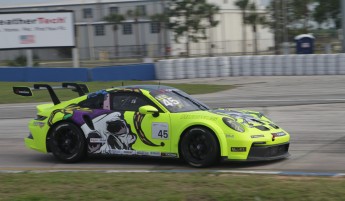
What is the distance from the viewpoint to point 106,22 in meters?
69.0

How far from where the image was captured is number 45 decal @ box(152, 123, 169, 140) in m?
8.41

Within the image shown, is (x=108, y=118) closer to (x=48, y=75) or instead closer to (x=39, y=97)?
(x=39, y=97)

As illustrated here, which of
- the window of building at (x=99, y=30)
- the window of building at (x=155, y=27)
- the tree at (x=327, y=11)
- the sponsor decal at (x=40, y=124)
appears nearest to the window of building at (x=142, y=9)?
the window of building at (x=155, y=27)

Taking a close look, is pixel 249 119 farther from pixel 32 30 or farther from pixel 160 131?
pixel 32 30

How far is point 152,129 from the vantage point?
27.9 feet

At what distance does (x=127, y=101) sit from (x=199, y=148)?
1417 mm

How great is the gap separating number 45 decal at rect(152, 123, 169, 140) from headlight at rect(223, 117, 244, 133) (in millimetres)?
870

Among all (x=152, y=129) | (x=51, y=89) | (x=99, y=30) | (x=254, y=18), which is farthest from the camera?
(x=99, y=30)

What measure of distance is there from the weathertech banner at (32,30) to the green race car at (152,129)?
90.2ft

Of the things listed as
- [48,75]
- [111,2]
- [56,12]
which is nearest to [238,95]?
[48,75]

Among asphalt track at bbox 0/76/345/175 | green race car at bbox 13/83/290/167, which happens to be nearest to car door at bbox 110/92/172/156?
green race car at bbox 13/83/290/167

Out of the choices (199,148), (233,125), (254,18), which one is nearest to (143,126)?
(199,148)

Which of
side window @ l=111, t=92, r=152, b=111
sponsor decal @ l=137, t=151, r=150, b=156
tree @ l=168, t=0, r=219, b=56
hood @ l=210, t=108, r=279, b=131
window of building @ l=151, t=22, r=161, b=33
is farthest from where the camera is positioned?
window of building @ l=151, t=22, r=161, b=33

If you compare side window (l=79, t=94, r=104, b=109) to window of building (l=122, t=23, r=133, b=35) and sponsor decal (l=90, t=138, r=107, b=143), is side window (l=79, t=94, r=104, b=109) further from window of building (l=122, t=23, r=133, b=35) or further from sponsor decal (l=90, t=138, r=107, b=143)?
window of building (l=122, t=23, r=133, b=35)
